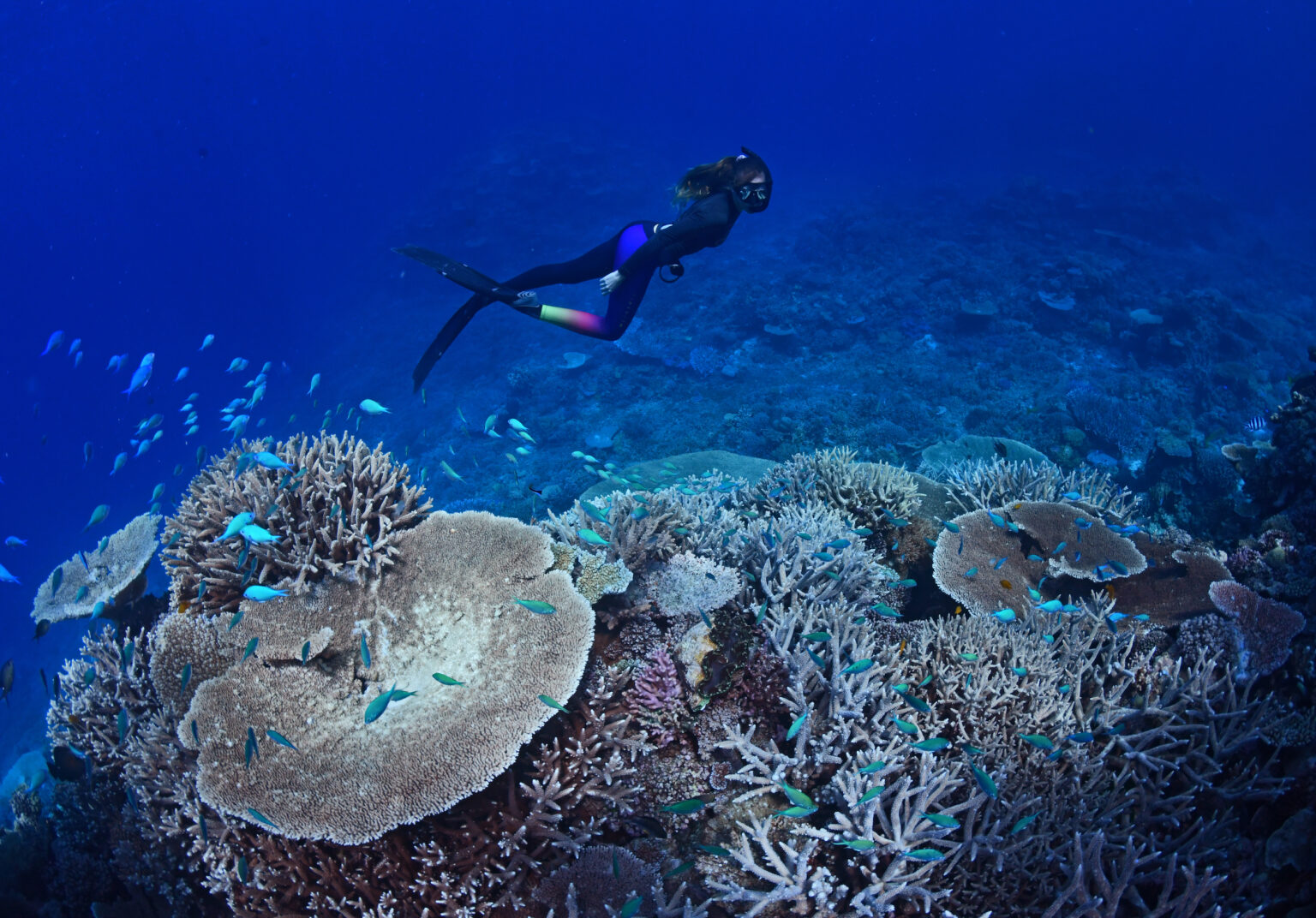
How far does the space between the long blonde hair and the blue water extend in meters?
8.45

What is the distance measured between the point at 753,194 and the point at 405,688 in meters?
5.61

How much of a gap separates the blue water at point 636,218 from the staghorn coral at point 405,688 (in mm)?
9702

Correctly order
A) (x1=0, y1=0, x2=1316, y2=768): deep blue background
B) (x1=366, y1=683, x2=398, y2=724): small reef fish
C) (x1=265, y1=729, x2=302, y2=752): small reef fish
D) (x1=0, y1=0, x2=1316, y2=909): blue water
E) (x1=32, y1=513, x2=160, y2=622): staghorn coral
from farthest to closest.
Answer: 1. (x1=0, y1=0, x2=1316, y2=768): deep blue background
2. (x1=0, y1=0, x2=1316, y2=909): blue water
3. (x1=32, y1=513, x2=160, y2=622): staghorn coral
4. (x1=265, y1=729, x2=302, y2=752): small reef fish
5. (x1=366, y1=683, x2=398, y2=724): small reef fish

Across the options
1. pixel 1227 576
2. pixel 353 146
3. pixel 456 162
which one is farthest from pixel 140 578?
pixel 353 146

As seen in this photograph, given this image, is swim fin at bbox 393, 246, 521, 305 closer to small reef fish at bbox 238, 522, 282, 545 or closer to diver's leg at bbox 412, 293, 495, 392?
diver's leg at bbox 412, 293, 495, 392

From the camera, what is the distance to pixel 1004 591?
4707 mm

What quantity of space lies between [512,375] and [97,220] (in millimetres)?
103664

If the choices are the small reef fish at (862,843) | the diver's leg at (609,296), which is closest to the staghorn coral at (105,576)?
the diver's leg at (609,296)

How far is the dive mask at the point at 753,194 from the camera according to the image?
19.2 feet

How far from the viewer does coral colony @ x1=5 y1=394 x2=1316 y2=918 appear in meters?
2.72

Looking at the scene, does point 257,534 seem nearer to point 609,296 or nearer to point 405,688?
point 405,688

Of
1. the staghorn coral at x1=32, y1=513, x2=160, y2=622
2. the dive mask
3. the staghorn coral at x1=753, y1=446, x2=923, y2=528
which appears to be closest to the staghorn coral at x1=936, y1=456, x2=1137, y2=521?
the staghorn coral at x1=753, y1=446, x2=923, y2=528

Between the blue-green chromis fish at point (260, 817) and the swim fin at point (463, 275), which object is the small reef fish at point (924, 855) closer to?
the blue-green chromis fish at point (260, 817)

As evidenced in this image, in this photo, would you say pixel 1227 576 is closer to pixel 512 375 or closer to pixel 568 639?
A: pixel 568 639
